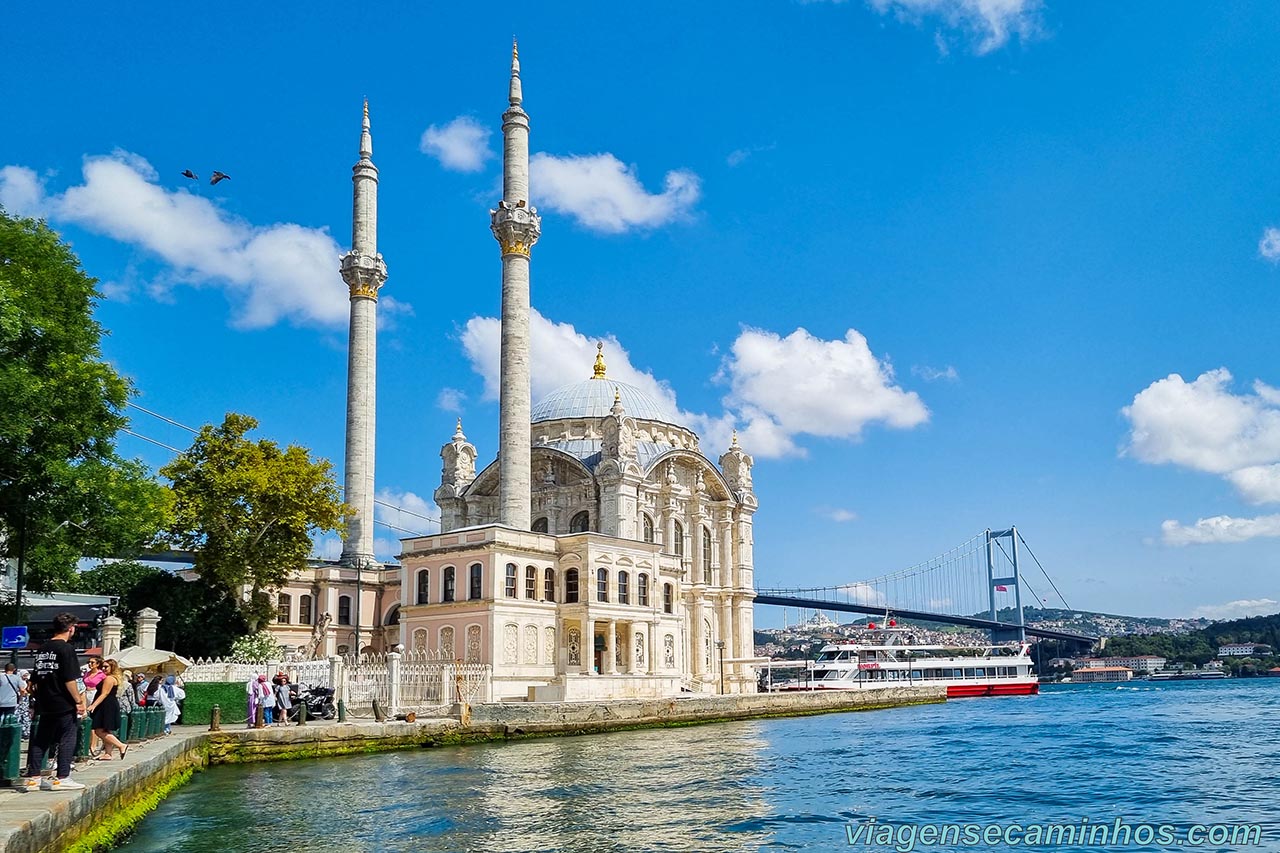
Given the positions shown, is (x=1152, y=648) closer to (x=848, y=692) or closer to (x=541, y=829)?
(x=848, y=692)

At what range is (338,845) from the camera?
12094 millimetres

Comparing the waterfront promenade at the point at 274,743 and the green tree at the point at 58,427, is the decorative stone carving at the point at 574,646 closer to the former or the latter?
the waterfront promenade at the point at 274,743

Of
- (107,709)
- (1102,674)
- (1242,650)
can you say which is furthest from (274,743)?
(1242,650)

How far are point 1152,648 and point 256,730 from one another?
110 meters

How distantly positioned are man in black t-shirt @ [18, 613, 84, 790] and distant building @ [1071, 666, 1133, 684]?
111708mm

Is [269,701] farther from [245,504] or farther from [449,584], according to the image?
[449,584]

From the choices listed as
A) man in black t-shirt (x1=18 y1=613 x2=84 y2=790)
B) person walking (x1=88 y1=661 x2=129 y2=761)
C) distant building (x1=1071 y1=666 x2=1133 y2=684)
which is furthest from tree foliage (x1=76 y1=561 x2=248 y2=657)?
distant building (x1=1071 y1=666 x2=1133 y2=684)

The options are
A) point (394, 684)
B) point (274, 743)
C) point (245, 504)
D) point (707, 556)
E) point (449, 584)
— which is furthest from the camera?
point (707, 556)

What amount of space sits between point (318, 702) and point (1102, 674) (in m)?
103

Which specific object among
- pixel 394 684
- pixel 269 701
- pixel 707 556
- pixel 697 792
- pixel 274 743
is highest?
pixel 707 556

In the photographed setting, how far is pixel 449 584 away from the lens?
3469 cm

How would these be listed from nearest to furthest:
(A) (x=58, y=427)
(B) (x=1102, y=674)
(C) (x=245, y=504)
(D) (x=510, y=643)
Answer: (A) (x=58, y=427), (C) (x=245, y=504), (D) (x=510, y=643), (B) (x=1102, y=674)

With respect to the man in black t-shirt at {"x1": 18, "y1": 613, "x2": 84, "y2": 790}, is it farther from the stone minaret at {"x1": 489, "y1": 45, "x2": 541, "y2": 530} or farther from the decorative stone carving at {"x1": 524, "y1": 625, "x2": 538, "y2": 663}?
the stone minaret at {"x1": 489, "y1": 45, "x2": 541, "y2": 530}

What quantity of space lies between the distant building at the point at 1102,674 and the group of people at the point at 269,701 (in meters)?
101
